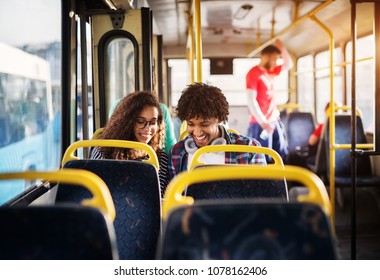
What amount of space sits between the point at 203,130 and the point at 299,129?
444 cm

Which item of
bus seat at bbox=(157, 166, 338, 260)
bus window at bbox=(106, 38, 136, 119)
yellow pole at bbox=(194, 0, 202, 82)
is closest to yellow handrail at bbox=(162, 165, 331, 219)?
bus seat at bbox=(157, 166, 338, 260)

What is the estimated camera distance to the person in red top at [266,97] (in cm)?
459

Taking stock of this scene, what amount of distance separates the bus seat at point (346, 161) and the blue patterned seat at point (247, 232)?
376cm

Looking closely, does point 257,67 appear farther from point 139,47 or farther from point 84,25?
point 84,25

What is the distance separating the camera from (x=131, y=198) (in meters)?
1.77

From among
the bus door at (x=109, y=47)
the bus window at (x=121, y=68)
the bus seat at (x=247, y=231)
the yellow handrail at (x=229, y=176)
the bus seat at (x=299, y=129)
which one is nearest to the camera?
the bus seat at (x=247, y=231)

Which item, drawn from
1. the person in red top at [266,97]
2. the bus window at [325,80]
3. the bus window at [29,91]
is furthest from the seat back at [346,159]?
the bus window at [29,91]

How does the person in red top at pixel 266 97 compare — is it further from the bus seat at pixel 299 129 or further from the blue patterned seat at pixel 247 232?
the blue patterned seat at pixel 247 232

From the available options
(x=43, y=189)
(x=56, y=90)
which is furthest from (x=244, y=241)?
(x=56, y=90)

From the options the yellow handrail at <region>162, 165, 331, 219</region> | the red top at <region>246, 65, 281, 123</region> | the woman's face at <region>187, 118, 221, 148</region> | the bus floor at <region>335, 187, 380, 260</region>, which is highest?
the red top at <region>246, 65, 281, 123</region>

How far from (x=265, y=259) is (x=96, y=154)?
4.99 ft

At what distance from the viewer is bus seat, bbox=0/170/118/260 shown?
100 centimetres

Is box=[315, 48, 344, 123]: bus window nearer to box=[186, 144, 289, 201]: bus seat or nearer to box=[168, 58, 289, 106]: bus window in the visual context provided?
box=[168, 58, 289, 106]: bus window

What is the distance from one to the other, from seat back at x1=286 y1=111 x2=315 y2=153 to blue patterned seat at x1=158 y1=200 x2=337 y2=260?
18.5 feet
